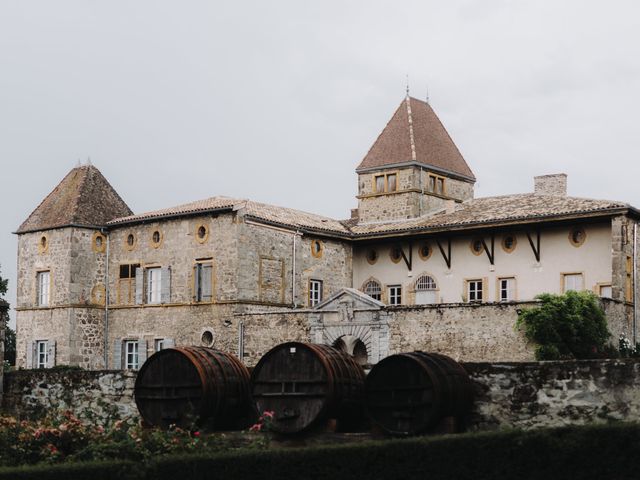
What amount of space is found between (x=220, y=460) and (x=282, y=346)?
12.3ft

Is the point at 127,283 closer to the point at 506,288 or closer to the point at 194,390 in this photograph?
the point at 506,288

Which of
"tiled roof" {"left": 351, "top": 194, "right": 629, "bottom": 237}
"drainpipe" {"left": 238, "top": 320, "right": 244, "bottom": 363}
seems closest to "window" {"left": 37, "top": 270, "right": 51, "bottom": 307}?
"drainpipe" {"left": 238, "top": 320, "right": 244, "bottom": 363}

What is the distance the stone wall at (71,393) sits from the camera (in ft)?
62.7

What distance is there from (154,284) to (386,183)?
9548 millimetres

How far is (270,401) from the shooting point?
16484 mm

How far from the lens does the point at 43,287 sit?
125 ft

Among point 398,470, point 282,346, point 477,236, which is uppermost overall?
point 477,236

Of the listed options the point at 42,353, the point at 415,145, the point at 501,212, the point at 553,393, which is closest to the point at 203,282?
the point at 42,353

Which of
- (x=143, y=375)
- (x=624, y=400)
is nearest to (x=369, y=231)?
(x=143, y=375)

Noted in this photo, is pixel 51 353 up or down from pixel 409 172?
down

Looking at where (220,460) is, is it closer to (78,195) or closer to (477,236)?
(477,236)

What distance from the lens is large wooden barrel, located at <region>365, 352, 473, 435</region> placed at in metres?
14.6

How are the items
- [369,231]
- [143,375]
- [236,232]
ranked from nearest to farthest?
[143,375], [236,232], [369,231]

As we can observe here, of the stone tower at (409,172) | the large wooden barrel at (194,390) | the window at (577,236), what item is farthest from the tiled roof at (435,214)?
the large wooden barrel at (194,390)
